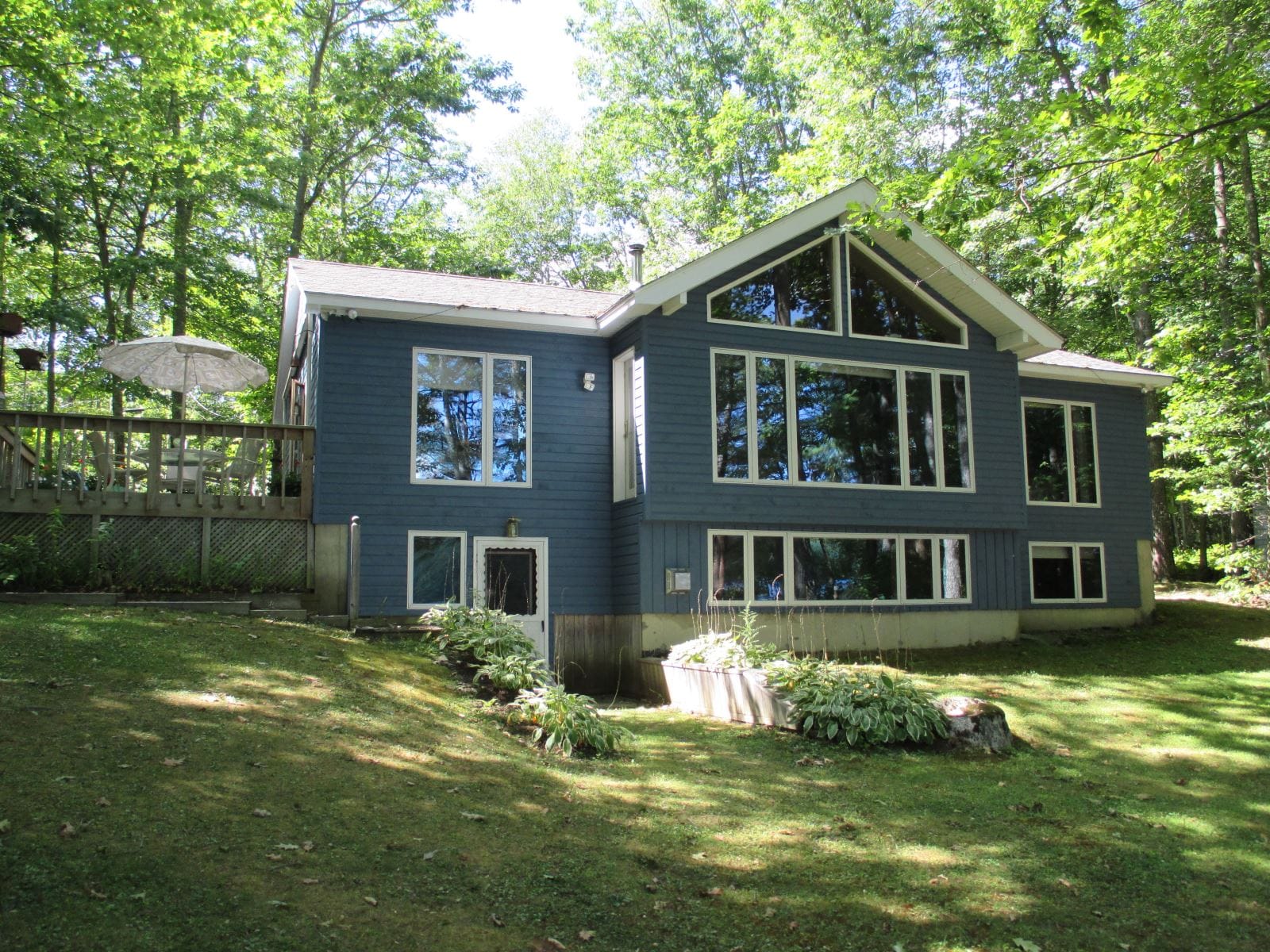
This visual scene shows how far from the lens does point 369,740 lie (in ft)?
19.7

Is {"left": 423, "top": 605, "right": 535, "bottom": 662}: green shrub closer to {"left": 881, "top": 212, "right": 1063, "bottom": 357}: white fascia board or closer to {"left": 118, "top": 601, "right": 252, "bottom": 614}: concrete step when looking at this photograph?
{"left": 118, "top": 601, "right": 252, "bottom": 614}: concrete step

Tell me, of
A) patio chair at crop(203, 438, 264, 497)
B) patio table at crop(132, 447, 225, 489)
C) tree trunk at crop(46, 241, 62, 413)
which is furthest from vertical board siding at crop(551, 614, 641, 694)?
tree trunk at crop(46, 241, 62, 413)

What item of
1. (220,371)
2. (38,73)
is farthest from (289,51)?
(220,371)

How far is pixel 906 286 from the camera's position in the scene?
1392 cm

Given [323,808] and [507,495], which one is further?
[507,495]

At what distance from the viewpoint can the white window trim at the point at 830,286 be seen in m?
12.6

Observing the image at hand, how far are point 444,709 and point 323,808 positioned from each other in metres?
2.60

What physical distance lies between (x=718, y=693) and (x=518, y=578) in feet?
13.2

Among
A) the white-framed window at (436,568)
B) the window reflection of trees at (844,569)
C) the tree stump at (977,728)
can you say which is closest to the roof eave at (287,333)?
the white-framed window at (436,568)

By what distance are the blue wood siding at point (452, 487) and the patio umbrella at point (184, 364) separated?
1.89 meters

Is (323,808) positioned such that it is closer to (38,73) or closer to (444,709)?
(444,709)

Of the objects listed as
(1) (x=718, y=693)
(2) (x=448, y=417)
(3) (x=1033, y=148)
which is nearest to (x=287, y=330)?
(2) (x=448, y=417)

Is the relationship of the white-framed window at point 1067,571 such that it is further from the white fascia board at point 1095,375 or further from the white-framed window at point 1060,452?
the white fascia board at point 1095,375

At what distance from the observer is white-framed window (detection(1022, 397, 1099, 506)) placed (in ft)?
51.3
